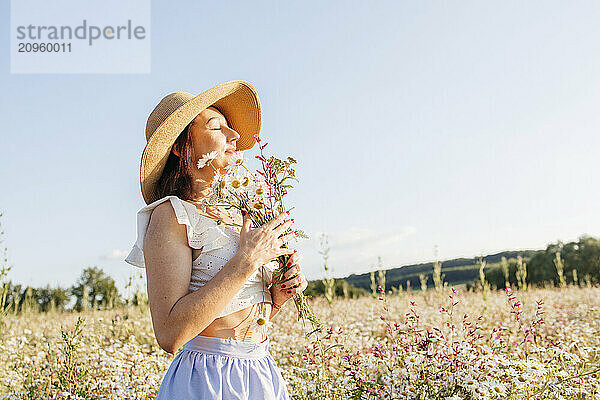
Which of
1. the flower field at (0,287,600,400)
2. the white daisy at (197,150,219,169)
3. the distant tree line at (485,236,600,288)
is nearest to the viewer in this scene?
the white daisy at (197,150,219,169)

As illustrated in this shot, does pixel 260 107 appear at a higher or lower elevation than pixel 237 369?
higher

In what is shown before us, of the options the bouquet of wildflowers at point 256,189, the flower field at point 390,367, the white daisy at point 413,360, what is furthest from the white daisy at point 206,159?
the white daisy at point 413,360

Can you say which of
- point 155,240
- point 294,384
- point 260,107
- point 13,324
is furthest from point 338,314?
point 155,240

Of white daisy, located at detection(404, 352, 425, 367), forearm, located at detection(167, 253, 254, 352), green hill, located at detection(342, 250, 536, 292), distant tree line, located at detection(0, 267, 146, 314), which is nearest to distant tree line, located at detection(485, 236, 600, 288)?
green hill, located at detection(342, 250, 536, 292)

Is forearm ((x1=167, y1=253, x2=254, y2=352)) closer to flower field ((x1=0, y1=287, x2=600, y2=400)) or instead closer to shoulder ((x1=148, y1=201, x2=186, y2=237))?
shoulder ((x1=148, y1=201, x2=186, y2=237))

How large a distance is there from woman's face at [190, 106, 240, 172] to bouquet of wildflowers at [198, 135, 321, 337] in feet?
0.18

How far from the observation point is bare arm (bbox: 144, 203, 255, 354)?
174cm

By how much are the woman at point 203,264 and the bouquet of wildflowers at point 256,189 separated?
0.05 metres

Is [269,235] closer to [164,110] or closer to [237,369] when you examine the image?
[237,369]

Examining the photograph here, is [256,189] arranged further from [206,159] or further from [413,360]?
[413,360]

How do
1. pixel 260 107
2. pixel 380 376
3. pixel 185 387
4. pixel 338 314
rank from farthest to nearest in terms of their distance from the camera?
pixel 338 314 < pixel 380 376 < pixel 260 107 < pixel 185 387

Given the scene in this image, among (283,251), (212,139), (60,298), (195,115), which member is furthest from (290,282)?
(60,298)

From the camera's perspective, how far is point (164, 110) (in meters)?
2.25

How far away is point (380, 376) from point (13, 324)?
5.49 metres
